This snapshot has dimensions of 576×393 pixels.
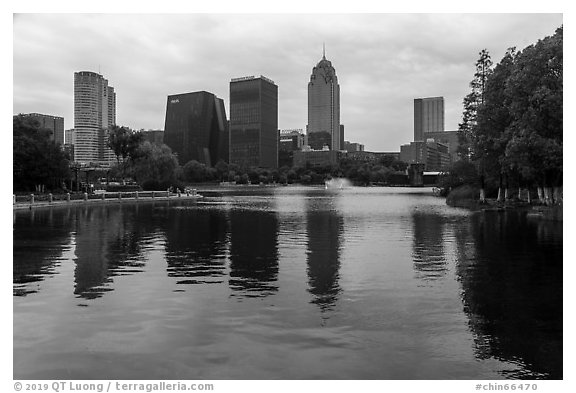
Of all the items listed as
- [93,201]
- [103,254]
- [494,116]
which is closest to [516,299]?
[103,254]

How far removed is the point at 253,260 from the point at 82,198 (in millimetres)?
41854

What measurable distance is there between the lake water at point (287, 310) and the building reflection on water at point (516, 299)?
4 centimetres

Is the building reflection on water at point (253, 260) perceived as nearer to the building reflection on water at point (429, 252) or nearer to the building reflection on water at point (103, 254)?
the building reflection on water at point (103, 254)

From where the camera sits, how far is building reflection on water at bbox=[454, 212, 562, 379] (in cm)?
831

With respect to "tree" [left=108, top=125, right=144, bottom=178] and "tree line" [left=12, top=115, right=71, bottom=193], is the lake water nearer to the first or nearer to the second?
"tree line" [left=12, top=115, right=71, bottom=193]

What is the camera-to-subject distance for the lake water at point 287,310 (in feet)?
25.9

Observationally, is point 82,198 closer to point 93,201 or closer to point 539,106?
point 93,201

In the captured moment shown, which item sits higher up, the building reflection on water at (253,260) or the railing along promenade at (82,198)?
the railing along promenade at (82,198)

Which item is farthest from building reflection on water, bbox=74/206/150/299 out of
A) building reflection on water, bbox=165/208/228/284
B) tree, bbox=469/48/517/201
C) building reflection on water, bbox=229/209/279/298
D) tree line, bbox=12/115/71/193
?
tree line, bbox=12/115/71/193

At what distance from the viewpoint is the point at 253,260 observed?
1762 cm

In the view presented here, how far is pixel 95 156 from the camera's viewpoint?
18188 centimetres

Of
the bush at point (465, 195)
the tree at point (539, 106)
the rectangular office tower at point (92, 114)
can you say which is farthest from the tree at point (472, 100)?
the rectangular office tower at point (92, 114)

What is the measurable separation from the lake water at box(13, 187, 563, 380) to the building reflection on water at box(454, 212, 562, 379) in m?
0.04
